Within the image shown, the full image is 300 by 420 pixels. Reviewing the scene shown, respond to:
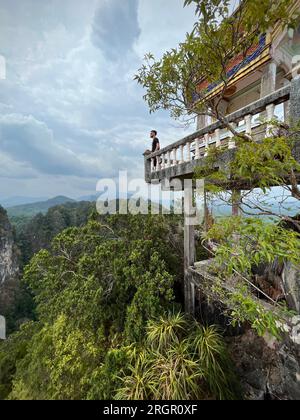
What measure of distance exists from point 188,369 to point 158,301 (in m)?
1.08

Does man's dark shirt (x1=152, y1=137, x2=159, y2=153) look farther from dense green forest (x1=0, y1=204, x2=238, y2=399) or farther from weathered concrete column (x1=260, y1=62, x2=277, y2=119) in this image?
weathered concrete column (x1=260, y1=62, x2=277, y2=119)

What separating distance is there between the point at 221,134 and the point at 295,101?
1.93m

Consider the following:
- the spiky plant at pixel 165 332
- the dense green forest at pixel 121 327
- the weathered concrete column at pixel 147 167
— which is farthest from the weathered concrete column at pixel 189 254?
the weathered concrete column at pixel 147 167

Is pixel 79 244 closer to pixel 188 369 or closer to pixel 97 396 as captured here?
pixel 97 396

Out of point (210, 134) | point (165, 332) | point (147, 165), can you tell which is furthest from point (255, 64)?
point (165, 332)

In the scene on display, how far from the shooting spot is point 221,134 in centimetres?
371

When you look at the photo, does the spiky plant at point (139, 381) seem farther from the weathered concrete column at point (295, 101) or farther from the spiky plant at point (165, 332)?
the weathered concrete column at point (295, 101)

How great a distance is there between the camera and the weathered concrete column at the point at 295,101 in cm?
180

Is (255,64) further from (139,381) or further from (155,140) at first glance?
(139,381)

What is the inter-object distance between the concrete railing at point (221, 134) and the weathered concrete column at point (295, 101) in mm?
83

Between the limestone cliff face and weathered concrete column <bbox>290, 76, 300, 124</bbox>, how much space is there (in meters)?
33.4

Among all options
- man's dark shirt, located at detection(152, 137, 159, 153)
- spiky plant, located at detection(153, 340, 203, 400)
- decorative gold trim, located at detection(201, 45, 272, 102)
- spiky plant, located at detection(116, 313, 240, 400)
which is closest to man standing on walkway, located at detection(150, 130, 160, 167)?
man's dark shirt, located at detection(152, 137, 159, 153)
